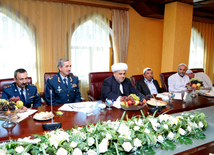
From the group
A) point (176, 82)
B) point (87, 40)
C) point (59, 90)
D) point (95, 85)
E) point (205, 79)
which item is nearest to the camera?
point (59, 90)

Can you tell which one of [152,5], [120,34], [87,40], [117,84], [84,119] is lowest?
[84,119]

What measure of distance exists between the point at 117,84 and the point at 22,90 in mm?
1363

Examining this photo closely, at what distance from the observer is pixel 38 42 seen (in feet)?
14.2

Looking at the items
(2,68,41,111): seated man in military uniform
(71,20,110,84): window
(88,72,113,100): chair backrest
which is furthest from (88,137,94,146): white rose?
(71,20,110,84): window

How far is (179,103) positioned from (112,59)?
303cm

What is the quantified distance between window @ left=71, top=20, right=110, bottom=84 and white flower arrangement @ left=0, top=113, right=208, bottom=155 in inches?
143

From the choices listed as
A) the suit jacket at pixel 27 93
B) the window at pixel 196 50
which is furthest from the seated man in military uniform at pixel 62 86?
the window at pixel 196 50

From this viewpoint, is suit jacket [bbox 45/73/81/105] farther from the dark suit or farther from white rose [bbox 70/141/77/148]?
white rose [bbox 70/141/77/148]

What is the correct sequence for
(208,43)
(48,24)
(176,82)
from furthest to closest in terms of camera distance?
(208,43), (48,24), (176,82)

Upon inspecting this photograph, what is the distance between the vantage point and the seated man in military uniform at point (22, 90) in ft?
8.00

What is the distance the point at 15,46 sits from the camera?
4.11 m

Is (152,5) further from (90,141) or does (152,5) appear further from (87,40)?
(90,141)

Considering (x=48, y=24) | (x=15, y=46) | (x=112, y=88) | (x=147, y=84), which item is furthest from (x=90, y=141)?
(x=48, y=24)

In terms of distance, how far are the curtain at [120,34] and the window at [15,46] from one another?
2047 millimetres
